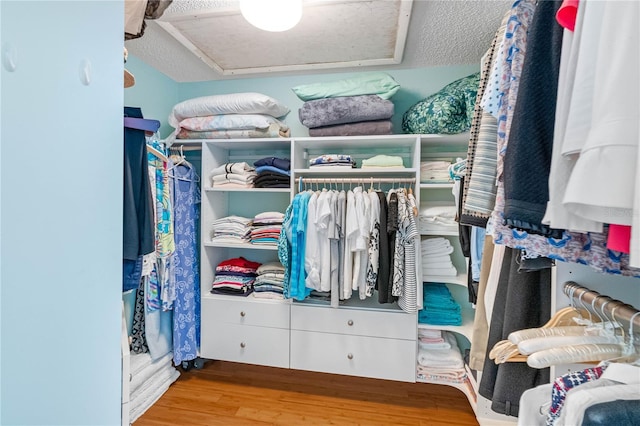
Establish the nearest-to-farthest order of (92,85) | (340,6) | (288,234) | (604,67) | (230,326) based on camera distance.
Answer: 1. (604,67)
2. (92,85)
3. (340,6)
4. (288,234)
5. (230,326)

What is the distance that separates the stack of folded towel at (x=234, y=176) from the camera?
2.18m

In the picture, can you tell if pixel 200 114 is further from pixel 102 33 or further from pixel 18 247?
pixel 18 247

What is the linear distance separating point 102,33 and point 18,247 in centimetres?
45

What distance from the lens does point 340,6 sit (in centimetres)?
154

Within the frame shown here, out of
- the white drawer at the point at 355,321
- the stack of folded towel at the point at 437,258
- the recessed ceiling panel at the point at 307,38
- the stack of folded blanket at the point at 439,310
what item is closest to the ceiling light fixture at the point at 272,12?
the recessed ceiling panel at the point at 307,38

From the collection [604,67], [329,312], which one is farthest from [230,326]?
[604,67]

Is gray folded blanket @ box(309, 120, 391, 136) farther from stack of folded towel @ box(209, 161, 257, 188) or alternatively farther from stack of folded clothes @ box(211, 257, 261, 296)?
stack of folded clothes @ box(211, 257, 261, 296)

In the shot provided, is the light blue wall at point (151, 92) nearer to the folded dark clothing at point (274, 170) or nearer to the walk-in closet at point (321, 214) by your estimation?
the walk-in closet at point (321, 214)

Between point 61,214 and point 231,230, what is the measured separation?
1.70 m

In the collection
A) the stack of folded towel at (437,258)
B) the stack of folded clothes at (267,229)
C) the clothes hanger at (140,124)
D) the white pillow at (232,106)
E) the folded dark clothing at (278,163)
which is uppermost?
the white pillow at (232,106)

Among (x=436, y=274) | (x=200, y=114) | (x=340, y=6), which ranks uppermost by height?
(x=340, y=6)

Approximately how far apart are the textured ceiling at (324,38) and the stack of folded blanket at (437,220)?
3.46 feet

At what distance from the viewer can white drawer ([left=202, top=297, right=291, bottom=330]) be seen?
2.08 meters

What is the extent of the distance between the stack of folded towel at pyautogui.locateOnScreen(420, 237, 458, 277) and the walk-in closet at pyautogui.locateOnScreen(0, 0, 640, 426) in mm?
16
